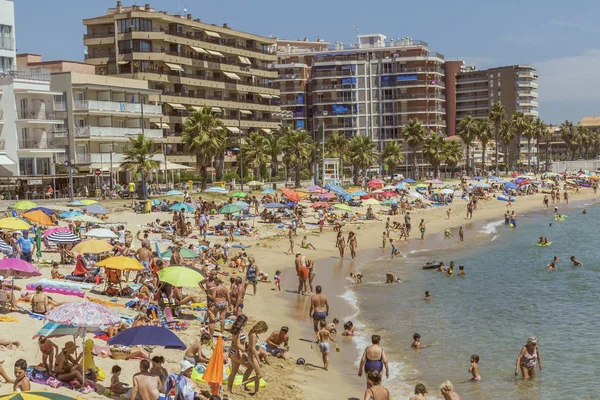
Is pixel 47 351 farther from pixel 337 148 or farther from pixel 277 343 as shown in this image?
pixel 337 148

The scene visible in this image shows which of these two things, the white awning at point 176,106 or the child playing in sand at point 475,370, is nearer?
the child playing in sand at point 475,370

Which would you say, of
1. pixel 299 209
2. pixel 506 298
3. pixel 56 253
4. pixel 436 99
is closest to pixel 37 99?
pixel 299 209

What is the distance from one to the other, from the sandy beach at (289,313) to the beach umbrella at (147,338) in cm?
105

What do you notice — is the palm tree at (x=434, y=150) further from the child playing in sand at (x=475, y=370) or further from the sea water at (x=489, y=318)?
the child playing in sand at (x=475, y=370)

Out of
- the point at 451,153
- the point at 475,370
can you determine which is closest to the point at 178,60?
the point at 451,153

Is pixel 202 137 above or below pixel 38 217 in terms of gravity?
above

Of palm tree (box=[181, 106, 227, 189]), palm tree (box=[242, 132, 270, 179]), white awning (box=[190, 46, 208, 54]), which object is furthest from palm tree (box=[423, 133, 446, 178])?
palm tree (box=[181, 106, 227, 189])

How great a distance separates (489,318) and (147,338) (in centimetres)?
1480

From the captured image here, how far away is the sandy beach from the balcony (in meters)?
12.0

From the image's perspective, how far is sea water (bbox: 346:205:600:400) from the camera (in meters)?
17.5

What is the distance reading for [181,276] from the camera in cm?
1842

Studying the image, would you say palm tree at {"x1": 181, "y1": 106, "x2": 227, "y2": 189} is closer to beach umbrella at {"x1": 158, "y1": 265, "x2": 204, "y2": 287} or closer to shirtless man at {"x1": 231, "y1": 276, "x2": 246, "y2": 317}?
shirtless man at {"x1": 231, "y1": 276, "x2": 246, "y2": 317}

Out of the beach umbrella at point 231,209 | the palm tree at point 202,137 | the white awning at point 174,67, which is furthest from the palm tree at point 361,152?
the beach umbrella at point 231,209

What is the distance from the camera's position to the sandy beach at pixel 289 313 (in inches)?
593
